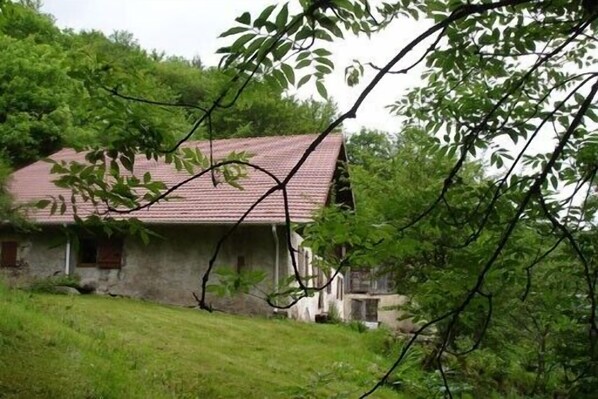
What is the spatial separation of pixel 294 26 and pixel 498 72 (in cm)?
174

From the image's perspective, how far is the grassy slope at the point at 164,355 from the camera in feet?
16.3

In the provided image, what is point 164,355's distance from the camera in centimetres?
727

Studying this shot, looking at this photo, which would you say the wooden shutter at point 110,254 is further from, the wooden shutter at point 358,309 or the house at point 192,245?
the wooden shutter at point 358,309

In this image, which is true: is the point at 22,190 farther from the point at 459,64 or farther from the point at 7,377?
the point at 459,64

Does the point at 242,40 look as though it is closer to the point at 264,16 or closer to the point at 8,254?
the point at 264,16

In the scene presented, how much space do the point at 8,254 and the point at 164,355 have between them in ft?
32.0

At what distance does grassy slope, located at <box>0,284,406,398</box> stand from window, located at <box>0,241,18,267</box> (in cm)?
484

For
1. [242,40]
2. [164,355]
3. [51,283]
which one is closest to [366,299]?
[51,283]

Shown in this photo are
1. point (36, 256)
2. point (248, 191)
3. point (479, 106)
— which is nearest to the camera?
point (479, 106)

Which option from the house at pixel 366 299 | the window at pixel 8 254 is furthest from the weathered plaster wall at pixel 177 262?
the house at pixel 366 299

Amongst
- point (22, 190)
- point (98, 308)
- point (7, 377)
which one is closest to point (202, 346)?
point (98, 308)

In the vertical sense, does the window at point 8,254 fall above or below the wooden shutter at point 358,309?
above

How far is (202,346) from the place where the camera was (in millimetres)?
8484

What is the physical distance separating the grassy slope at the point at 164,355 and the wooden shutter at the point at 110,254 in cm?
267
